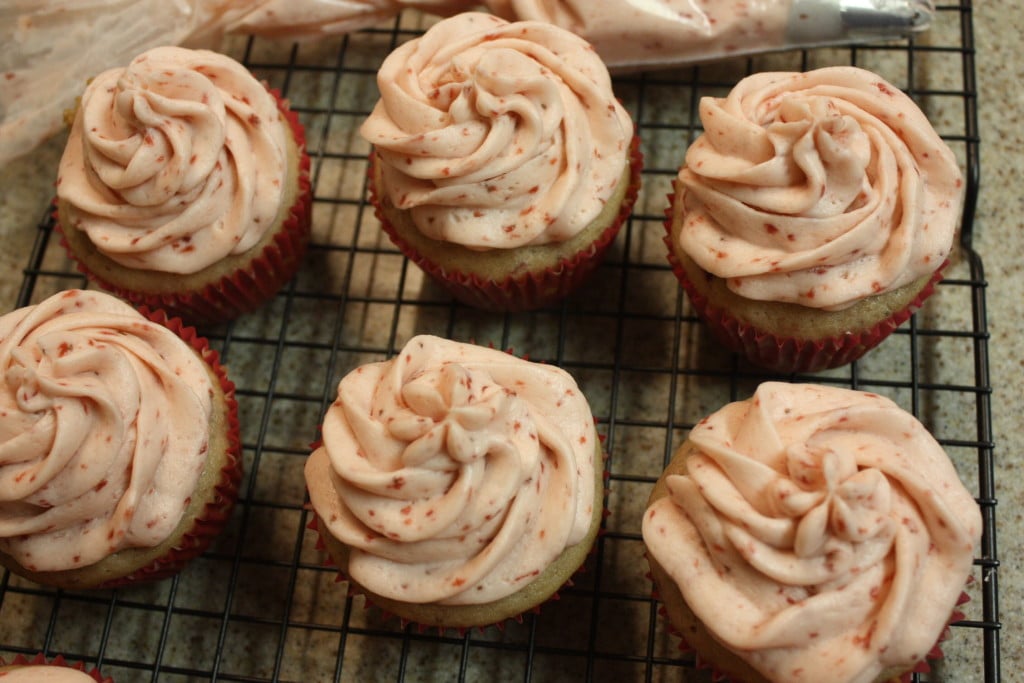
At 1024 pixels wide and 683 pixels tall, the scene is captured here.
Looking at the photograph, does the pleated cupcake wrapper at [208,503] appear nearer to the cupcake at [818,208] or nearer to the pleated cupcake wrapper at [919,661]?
the pleated cupcake wrapper at [919,661]

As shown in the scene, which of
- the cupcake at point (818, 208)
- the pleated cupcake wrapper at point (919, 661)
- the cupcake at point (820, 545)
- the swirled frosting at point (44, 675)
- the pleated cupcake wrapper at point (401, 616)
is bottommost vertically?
the swirled frosting at point (44, 675)

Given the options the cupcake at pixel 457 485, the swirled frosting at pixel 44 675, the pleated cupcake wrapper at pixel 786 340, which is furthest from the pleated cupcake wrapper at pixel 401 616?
the swirled frosting at pixel 44 675

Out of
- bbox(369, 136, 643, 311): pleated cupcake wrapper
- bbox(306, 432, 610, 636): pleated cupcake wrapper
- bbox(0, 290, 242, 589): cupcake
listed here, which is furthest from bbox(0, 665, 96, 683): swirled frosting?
bbox(369, 136, 643, 311): pleated cupcake wrapper

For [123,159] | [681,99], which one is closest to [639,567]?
[681,99]

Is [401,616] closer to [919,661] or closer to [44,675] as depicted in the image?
[44,675]

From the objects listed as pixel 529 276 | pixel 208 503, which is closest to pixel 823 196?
pixel 529 276

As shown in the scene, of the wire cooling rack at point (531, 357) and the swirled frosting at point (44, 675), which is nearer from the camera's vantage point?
the swirled frosting at point (44, 675)

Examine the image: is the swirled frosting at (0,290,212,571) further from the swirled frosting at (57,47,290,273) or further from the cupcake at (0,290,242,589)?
the swirled frosting at (57,47,290,273)
